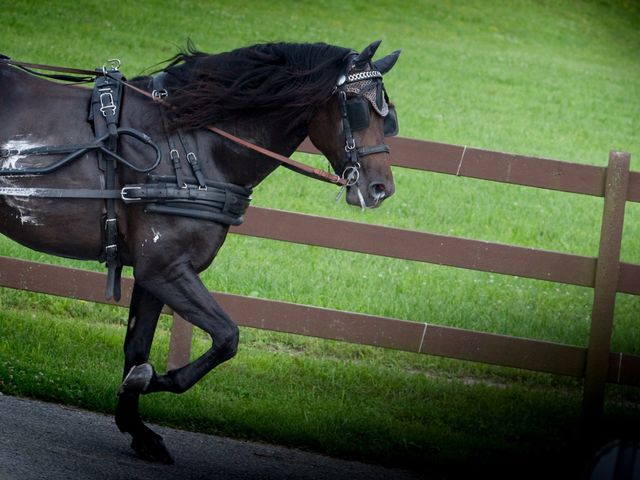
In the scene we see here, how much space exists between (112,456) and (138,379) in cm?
53

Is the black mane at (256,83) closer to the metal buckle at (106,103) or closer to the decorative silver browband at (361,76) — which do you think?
the decorative silver browband at (361,76)

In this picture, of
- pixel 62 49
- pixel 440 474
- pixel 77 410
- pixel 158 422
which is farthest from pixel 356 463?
pixel 62 49

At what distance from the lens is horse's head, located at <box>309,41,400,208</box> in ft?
16.7

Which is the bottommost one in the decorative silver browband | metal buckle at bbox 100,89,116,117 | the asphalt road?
the asphalt road

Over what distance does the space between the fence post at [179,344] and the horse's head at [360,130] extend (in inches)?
75.8

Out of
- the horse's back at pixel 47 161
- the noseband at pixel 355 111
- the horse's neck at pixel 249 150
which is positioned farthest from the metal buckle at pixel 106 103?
the noseband at pixel 355 111

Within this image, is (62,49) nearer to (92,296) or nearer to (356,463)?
(92,296)

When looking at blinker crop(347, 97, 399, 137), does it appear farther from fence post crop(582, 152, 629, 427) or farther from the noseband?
fence post crop(582, 152, 629, 427)

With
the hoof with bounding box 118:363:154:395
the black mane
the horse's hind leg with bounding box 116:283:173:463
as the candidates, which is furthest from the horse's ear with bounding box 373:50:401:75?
the hoof with bounding box 118:363:154:395

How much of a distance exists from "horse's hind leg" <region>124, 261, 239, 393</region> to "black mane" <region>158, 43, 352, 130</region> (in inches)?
28.4

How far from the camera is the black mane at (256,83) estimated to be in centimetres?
510

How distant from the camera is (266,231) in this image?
650 centimetres

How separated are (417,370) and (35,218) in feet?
11.1

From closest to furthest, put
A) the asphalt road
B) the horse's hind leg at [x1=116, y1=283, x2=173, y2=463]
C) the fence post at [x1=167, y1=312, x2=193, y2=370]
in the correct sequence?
the asphalt road → the horse's hind leg at [x1=116, y1=283, x2=173, y2=463] → the fence post at [x1=167, y1=312, x2=193, y2=370]
